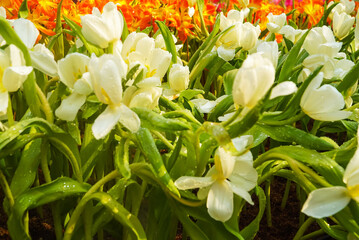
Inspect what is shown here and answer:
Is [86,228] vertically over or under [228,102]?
under

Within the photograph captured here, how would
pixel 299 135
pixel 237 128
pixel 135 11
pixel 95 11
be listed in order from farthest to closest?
1. pixel 135 11
2. pixel 95 11
3. pixel 299 135
4. pixel 237 128

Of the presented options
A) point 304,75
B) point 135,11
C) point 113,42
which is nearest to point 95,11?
point 113,42

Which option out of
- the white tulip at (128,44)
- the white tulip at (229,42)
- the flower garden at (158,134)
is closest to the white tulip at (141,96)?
the flower garden at (158,134)

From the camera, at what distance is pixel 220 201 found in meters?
0.57

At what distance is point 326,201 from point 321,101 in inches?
5.0

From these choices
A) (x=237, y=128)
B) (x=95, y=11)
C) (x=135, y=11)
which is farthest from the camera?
(x=135, y=11)

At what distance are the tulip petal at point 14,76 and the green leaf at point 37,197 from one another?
0.16 metres

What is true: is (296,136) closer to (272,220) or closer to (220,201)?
(220,201)

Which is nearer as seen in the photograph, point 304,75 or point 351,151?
point 351,151

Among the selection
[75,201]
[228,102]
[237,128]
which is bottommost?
[75,201]

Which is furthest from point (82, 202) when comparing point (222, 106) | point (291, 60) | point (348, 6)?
point (348, 6)

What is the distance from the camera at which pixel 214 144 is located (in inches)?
23.9

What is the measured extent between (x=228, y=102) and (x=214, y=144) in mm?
215

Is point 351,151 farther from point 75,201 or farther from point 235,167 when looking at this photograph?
point 75,201
